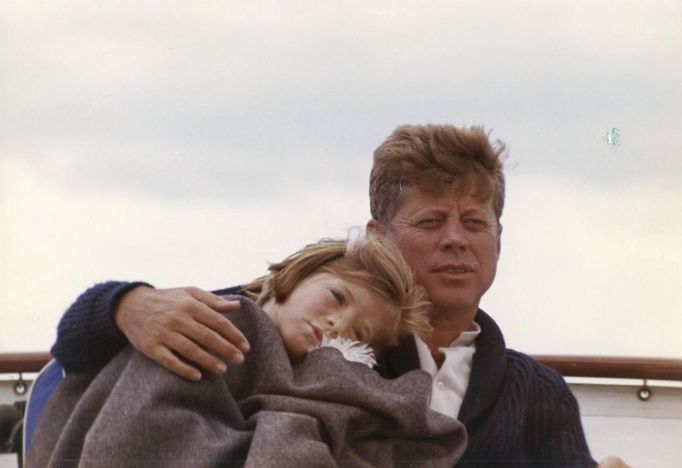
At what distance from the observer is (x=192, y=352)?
3.65 feet

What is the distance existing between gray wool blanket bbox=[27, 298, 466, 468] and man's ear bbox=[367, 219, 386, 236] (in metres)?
0.31

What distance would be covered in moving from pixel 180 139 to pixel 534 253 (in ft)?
1.89

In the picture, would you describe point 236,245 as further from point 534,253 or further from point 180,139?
point 534,253

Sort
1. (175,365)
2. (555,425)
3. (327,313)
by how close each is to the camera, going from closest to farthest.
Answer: (175,365) → (327,313) → (555,425)

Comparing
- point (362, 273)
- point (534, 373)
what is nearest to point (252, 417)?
point (362, 273)

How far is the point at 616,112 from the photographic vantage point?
1.48 m

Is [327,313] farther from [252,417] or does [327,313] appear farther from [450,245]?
[450,245]

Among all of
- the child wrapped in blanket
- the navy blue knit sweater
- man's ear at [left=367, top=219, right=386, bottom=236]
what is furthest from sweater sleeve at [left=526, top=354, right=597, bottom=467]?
Answer: man's ear at [left=367, top=219, right=386, bottom=236]

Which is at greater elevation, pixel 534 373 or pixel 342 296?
pixel 342 296

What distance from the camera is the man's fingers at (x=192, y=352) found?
1112 mm

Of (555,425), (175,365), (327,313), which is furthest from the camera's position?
(555,425)

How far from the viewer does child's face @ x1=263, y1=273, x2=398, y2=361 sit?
1.25 metres

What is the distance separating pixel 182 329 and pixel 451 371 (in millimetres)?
525

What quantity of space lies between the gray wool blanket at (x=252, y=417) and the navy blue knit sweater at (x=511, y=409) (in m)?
0.12
